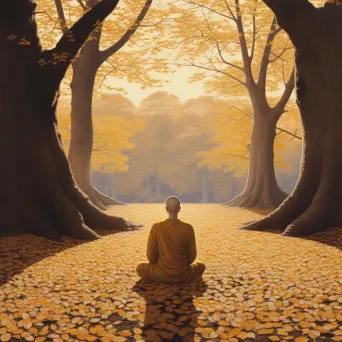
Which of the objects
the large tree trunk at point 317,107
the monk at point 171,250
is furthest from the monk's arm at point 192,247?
the large tree trunk at point 317,107

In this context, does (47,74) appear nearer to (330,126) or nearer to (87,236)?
(87,236)

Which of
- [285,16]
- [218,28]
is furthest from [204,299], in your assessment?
[218,28]

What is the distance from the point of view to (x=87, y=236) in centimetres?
955

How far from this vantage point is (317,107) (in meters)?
10.3

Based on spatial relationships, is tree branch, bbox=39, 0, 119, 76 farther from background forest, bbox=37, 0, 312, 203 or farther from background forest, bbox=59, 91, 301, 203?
background forest, bbox=59, 91, 301, 203

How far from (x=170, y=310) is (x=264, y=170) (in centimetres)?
1448

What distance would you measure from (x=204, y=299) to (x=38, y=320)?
214cm

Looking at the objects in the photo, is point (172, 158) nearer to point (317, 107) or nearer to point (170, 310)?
point (317, 107)

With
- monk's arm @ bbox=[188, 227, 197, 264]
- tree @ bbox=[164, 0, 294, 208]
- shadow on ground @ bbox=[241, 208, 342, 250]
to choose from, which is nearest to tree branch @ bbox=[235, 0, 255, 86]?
tree @ bbox=[164, 0, 294, 208]

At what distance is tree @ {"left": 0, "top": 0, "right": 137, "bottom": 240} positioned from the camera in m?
9.21

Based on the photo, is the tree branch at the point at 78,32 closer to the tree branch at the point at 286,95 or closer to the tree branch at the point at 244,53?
the tree branch at the point at 286,95

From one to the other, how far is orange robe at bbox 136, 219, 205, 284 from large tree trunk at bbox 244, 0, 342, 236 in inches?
178

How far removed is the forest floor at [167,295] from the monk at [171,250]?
17cm

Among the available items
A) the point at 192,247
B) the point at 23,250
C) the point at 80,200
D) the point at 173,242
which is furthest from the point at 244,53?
the point at 173,242
